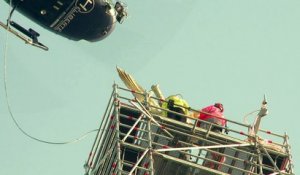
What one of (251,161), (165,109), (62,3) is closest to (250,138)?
(251,161)

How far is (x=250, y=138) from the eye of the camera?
1281 inches

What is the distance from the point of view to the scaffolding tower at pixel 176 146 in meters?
30.2

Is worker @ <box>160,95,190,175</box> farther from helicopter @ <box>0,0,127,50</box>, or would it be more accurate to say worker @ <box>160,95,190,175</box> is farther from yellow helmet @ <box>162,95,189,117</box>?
helicopter @ <box>0,0,127,50</box>

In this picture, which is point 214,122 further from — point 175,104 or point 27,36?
point 27,36

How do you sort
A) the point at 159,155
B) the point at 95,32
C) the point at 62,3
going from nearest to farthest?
the point at 159,155, the point at 62,3, the point at 95,32

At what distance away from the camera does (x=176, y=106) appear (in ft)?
108

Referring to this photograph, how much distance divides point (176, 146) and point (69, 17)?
12.3 meters

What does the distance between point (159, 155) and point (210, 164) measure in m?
3.17

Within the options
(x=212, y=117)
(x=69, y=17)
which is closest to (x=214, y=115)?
(x=212, y=117)

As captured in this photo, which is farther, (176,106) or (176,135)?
(176,106)

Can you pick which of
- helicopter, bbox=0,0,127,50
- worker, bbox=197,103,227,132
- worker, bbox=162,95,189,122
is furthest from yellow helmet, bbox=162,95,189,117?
helicopter, bbox=0,0,127,50

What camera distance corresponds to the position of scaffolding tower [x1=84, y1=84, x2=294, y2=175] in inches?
1191

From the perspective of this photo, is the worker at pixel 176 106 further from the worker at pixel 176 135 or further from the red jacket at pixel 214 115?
the red jacket at pixel 214 115

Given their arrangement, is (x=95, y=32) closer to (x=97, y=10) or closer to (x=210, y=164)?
(x=97, y=10)
